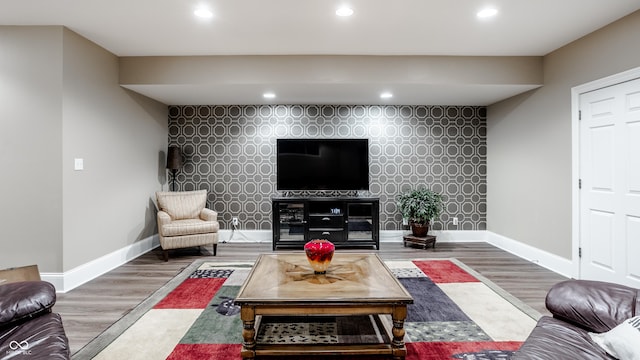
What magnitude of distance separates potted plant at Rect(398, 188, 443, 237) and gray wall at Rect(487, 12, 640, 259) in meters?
1.06

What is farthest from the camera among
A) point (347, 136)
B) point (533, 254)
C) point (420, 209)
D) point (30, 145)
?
point (347, 136)

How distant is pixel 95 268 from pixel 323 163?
328 cm

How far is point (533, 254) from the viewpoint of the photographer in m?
4.45

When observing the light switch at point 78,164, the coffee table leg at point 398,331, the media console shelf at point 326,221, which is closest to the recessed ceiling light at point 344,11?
the coffee table leg at point 398,331

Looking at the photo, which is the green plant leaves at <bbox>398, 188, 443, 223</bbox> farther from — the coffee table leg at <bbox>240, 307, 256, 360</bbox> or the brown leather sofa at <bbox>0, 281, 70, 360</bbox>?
the brown leather sofa at <bbox>0, 281, 70, 360</bbox>

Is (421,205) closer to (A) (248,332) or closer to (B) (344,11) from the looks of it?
(B) (344,11)

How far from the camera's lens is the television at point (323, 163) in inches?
215

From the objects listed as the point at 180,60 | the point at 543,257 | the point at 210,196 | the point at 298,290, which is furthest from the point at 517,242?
the point at 180,60

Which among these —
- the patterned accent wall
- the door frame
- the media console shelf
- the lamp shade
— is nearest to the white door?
the door frame

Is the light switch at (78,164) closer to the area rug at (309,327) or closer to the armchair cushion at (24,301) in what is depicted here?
the area rug at (309,327)

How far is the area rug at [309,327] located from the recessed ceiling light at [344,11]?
2.56 m

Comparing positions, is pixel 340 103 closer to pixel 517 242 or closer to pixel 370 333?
pixel 517 242

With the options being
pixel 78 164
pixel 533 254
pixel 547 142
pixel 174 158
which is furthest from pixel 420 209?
pixel 78 164

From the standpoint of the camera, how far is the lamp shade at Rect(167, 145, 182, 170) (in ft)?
17.3
